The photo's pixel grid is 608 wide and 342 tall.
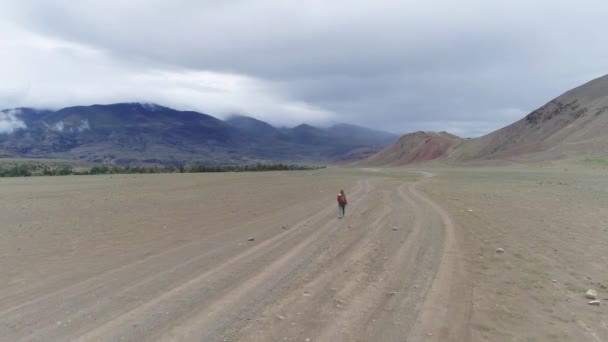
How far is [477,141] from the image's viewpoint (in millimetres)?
132250

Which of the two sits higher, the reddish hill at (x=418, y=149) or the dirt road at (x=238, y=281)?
the reddish hill at (x=418, y=149)

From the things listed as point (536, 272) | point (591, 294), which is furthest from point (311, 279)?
point (591, 294)

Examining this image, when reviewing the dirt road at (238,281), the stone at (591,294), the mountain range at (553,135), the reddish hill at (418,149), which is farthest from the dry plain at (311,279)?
the reddish hill at (418,149)

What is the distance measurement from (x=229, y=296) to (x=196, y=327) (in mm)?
1247

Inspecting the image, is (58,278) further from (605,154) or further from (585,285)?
(605,154)

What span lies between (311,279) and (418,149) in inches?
6470

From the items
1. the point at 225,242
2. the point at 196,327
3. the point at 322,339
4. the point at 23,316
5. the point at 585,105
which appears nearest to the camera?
the point at 322,339

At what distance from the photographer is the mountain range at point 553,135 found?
7333cm

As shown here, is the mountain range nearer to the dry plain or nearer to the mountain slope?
the mountain slope

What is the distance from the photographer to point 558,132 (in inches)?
3563

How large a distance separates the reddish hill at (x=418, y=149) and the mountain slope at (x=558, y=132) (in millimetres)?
19260

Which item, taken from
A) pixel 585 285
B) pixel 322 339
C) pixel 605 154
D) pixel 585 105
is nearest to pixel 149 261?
pixel 322 339

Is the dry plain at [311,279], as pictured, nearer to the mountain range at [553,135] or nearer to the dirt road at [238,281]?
the dirt road at [238,281]

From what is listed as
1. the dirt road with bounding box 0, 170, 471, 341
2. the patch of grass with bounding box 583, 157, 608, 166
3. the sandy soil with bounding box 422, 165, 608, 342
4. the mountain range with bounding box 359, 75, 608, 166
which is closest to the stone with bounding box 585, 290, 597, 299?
the sandy soil with bounding box 422, 165, 608, 342
